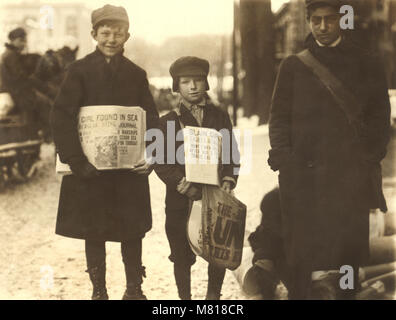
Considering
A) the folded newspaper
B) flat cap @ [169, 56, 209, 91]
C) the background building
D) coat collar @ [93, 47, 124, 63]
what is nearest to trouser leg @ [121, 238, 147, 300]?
the folded newspaper

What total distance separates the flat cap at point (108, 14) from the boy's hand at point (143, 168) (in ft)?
3.87

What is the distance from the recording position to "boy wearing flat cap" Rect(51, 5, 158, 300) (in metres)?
4.73

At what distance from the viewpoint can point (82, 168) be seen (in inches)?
185

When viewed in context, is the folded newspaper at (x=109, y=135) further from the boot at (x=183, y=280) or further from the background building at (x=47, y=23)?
the boot at (x=183, y=280)

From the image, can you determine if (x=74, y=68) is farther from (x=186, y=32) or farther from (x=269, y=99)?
(x=269, y=99)

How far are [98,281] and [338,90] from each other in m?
2.50

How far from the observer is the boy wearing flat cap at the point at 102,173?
4.73 metres

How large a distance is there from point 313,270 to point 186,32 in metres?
2.32

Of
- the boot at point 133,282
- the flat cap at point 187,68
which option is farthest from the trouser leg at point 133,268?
the flat cap at point 187,68

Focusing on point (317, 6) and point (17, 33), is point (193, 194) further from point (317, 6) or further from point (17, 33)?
point (17, 33)

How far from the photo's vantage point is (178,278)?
16.3ft

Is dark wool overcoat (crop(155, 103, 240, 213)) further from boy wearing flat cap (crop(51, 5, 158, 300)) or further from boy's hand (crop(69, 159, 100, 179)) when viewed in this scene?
boy's hand (crop(69, 159, 100, 179))

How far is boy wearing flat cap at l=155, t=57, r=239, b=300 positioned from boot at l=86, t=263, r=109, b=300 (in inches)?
22.7

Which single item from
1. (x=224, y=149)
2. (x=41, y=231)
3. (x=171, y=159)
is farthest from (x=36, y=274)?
(x=224, y=149)
